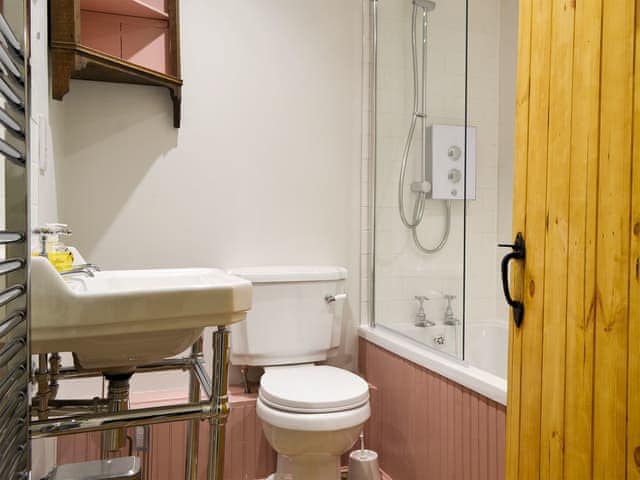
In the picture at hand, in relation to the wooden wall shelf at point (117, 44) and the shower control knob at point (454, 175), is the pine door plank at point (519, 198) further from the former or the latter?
the wooden wall shelf at point (117, 44)

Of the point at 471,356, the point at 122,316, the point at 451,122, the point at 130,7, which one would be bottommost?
the point at 471,356

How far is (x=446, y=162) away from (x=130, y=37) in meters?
1.36

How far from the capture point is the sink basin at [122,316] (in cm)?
88

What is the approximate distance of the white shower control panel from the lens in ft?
7.34

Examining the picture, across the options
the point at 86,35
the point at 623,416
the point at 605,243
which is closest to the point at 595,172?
the point at 605,243

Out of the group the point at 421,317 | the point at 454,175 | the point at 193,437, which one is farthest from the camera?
the point at 454,175

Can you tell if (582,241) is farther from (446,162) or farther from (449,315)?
(446,162)

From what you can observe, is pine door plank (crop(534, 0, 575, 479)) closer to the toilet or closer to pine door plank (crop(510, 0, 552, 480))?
pine door plank (crop(510, 0, 552, 480))

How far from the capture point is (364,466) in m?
2.07

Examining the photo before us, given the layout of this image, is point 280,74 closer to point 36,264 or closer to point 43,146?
point 43,146

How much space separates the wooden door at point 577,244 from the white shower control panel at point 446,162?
3.07 ft

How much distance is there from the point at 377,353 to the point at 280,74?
4.29ft

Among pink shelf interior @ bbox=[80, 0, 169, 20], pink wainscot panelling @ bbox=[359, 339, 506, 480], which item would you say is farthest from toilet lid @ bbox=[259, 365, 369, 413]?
pink shelf interior @ bbox=[80, 0, 169, 20]

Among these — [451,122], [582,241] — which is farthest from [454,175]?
[582,241]
